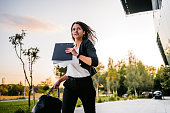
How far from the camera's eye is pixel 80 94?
1386mm

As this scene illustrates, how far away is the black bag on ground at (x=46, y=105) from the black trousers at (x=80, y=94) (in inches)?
2.9

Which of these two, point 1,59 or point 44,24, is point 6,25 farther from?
point 44,24

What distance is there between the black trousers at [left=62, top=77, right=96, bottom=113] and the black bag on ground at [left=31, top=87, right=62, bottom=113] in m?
0.07

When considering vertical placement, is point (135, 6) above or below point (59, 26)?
above

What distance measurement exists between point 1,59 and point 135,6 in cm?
799

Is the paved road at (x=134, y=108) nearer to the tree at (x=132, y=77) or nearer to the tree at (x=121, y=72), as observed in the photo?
the tree at (x=132, y=77)

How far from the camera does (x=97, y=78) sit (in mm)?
16281

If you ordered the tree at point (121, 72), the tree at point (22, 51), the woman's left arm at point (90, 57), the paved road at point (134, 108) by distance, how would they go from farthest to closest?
the tree at point (121, 72) < the tree at point (22, 51) < the paved road at point (134, 108) < the woman's left arm at point (90, 57)

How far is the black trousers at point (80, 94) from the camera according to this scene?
1365 mm

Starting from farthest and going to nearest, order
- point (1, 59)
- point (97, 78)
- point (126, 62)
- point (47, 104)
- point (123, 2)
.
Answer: point (126, 62) → point (97, 78) → point (123, 2) → point (1, 59) → point (47, 104)

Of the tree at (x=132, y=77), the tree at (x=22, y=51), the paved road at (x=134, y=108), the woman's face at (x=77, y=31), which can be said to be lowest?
the paved road at (x=134, y=108)

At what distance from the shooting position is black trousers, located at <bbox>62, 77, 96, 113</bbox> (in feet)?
4.48

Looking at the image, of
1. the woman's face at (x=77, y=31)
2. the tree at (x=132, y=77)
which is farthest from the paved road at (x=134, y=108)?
the tree at (x=132, y=77)

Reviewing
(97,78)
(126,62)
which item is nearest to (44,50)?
(97,78)
